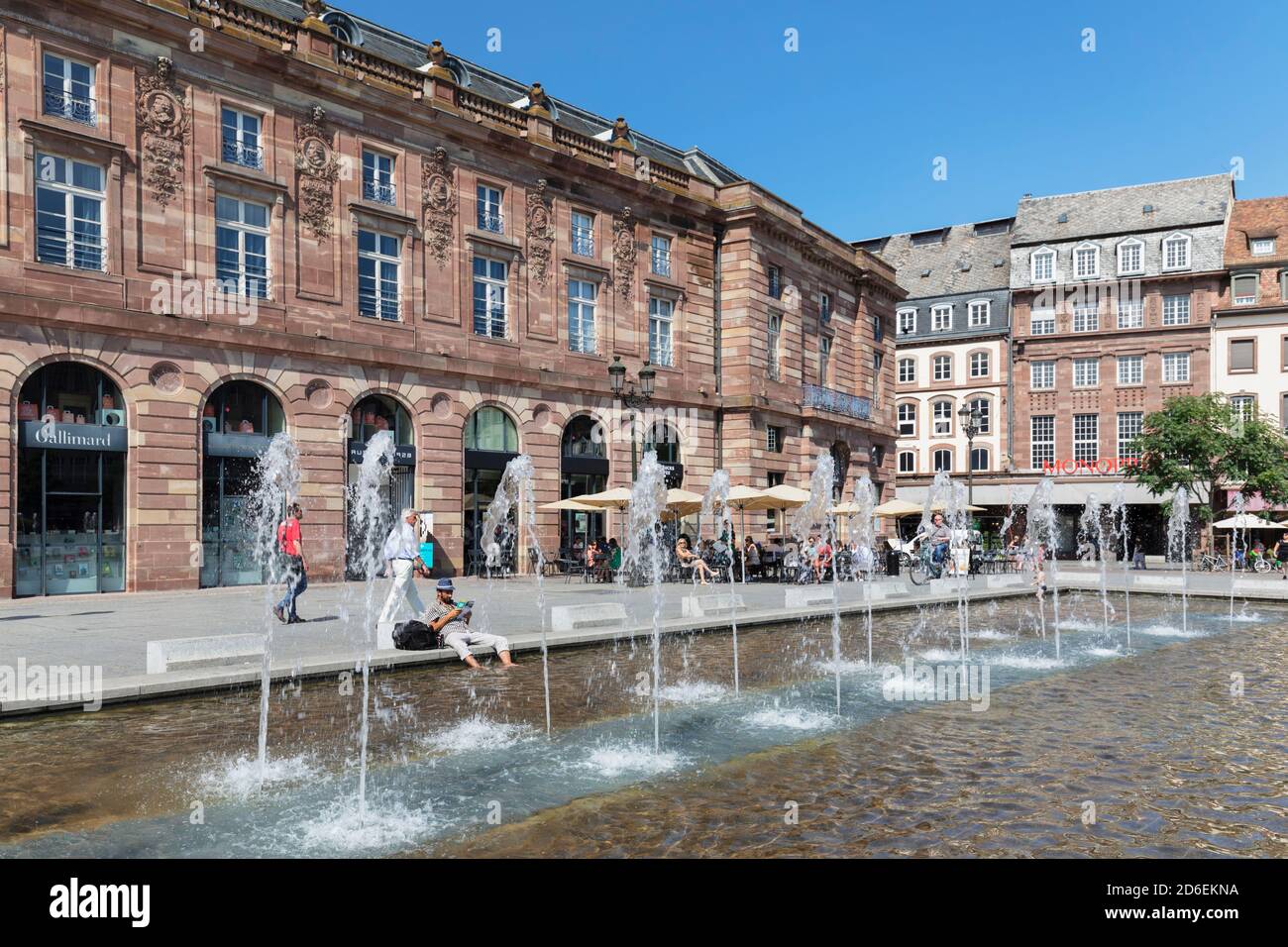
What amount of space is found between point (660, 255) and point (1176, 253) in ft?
114

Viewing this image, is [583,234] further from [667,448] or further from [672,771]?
[672,771]

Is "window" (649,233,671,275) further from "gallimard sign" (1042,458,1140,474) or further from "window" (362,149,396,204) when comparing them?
"gallimard sign" (1042,458,1140,474)

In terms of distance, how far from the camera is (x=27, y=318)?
65.9 feet

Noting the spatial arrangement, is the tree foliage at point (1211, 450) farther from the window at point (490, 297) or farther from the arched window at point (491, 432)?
the window at point (490, 297)

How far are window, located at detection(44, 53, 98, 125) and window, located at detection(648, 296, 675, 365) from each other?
59.8 ft

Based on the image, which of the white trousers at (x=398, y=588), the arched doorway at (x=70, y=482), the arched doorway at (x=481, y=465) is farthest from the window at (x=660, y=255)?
the white trousers at (x=398, y=588)

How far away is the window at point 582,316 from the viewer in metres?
31.9

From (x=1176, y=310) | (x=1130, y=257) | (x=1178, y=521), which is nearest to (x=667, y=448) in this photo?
(x=1178, y=521)

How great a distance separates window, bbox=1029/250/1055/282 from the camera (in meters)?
57.4

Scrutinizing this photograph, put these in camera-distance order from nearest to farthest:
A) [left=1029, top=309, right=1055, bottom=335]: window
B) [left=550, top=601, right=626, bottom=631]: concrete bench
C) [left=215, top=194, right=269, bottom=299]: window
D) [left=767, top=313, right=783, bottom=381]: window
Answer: [left=550, top=601, right=626, bottom=631]: concrete bench < [left=215, top=194, right=269, bottom=299]: window < [left=767, top=313, right=783, bottom=381]: window < [left=1029, top=309, right=1055, bottom=335]: window

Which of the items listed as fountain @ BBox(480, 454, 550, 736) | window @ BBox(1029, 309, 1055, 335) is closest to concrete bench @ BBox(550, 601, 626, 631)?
fountain @ BBox(480, 454, 550, 736)

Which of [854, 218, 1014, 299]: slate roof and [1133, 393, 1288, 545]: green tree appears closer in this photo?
[1133, 393, 1288, 545]: green tree

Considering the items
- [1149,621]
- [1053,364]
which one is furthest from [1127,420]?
[1149,621]
